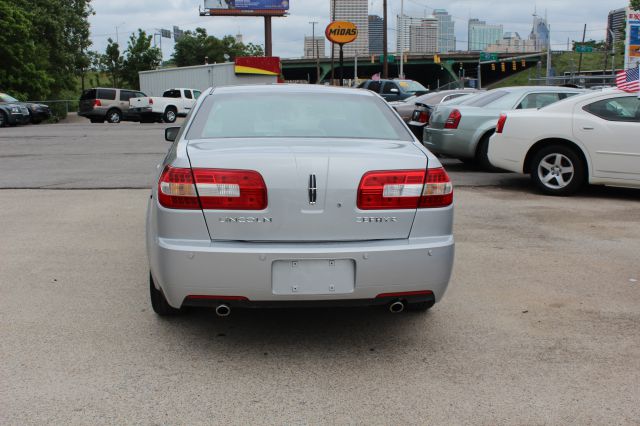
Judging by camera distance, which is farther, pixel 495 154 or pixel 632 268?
pixel 495 154

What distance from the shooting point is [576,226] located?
24.4 ft

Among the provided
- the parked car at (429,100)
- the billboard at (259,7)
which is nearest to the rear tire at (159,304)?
the parked car at (429,100)

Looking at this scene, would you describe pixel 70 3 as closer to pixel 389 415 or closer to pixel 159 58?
pixel 159 58

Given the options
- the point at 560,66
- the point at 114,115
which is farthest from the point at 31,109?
the point at 560,66

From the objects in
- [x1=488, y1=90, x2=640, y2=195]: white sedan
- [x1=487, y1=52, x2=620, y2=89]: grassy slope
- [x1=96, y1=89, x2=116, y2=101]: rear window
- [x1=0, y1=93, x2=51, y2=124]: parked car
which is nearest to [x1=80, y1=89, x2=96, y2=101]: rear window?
[x1=96, y1=89, x2=116, y2=101]: rear window

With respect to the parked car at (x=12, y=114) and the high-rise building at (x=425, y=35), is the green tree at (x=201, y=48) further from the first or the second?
the parked car at (x=12, y=114)

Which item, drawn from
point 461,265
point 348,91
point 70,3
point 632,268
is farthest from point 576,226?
point 70,3

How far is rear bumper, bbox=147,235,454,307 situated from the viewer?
3527 millimetres

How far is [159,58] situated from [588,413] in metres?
68.8

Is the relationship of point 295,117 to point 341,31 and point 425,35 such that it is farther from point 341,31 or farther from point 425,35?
point 425,35

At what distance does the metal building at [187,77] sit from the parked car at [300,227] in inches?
1909

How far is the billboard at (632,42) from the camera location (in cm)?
1308

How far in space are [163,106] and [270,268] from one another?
32573 millimetres

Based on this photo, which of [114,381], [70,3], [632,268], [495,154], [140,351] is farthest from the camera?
[70,3]
